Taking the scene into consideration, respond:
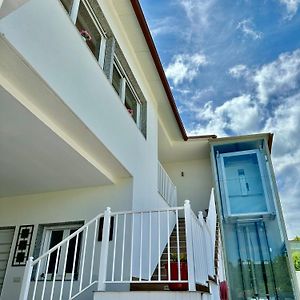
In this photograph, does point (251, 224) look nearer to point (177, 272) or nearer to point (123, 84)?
point (177, 272)

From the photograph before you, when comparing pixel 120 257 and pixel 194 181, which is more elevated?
pixel 194 181

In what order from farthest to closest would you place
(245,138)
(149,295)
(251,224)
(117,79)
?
(245,138) < (251,224) < (117,79) < (149,295)

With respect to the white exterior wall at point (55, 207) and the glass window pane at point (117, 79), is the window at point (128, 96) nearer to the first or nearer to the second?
the glass window pane at point (117, 79)

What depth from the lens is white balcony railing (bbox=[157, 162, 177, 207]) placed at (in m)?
7.48

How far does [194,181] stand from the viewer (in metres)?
9.28

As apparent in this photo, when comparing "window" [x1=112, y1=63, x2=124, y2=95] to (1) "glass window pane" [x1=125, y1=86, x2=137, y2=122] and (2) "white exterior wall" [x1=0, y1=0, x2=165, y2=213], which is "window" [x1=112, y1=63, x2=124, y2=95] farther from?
(2) "white exterior wall" [x1=0, y1=0, x2=165, y2=213]

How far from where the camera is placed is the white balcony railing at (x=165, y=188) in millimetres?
7482

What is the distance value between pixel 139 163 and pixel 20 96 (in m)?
3.02

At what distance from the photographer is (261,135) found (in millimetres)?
8203

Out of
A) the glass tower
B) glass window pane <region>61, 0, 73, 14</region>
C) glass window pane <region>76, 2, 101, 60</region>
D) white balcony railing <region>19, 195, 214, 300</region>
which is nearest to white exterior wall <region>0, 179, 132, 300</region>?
white balcony railing <region>19, 195, 214, 300</region>

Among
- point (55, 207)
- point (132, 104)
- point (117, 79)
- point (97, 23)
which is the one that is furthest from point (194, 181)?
point (97, 23)

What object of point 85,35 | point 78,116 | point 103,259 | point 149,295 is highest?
point 85,35

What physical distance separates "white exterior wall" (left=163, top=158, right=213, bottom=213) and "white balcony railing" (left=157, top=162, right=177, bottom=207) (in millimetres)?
669

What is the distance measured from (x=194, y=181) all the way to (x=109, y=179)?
4.80 m
